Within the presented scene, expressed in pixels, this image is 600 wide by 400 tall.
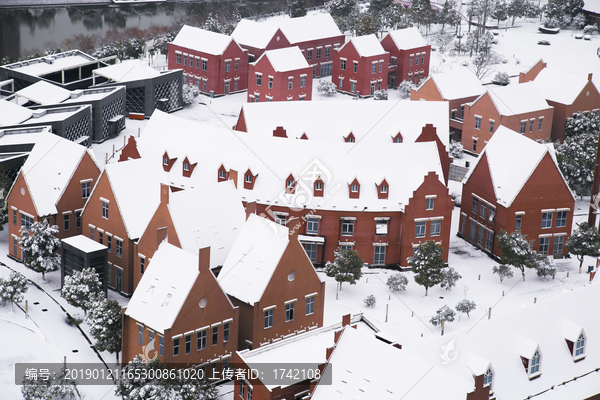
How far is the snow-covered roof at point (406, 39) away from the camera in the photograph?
124 metres

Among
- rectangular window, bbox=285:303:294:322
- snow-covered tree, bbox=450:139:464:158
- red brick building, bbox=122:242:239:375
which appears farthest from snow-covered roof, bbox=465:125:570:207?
red brick building, bbox=122:242:239:375

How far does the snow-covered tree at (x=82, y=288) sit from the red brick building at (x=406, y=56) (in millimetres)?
71196

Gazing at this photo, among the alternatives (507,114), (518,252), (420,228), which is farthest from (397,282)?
(507,114)

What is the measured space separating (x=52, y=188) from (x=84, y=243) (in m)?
7.18

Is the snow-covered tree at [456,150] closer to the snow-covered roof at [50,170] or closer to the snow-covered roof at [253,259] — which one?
the snow-covered roof at [50,170]

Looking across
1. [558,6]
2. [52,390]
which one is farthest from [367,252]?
[558,6]

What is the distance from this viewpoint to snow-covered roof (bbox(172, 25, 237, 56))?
118812mm

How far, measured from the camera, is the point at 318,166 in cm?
7575

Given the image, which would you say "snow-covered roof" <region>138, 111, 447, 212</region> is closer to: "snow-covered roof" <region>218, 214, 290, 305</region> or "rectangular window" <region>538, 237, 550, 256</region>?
"rectangular window" <region>538, 237, 550, 256</region>

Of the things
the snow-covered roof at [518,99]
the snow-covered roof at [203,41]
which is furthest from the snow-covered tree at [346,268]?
the snow-covered roof at [203,41]

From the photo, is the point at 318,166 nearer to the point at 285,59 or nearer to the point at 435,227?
the point at 435,227

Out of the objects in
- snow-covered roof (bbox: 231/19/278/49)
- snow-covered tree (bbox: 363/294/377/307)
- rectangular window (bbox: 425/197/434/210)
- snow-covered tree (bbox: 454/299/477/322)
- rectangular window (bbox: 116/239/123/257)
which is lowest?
snow-covered tree (bbox: 363/294/377/307)

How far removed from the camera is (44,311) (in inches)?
2589

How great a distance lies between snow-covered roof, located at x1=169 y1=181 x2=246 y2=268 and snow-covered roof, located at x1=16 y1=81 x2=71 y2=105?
40936 mm
